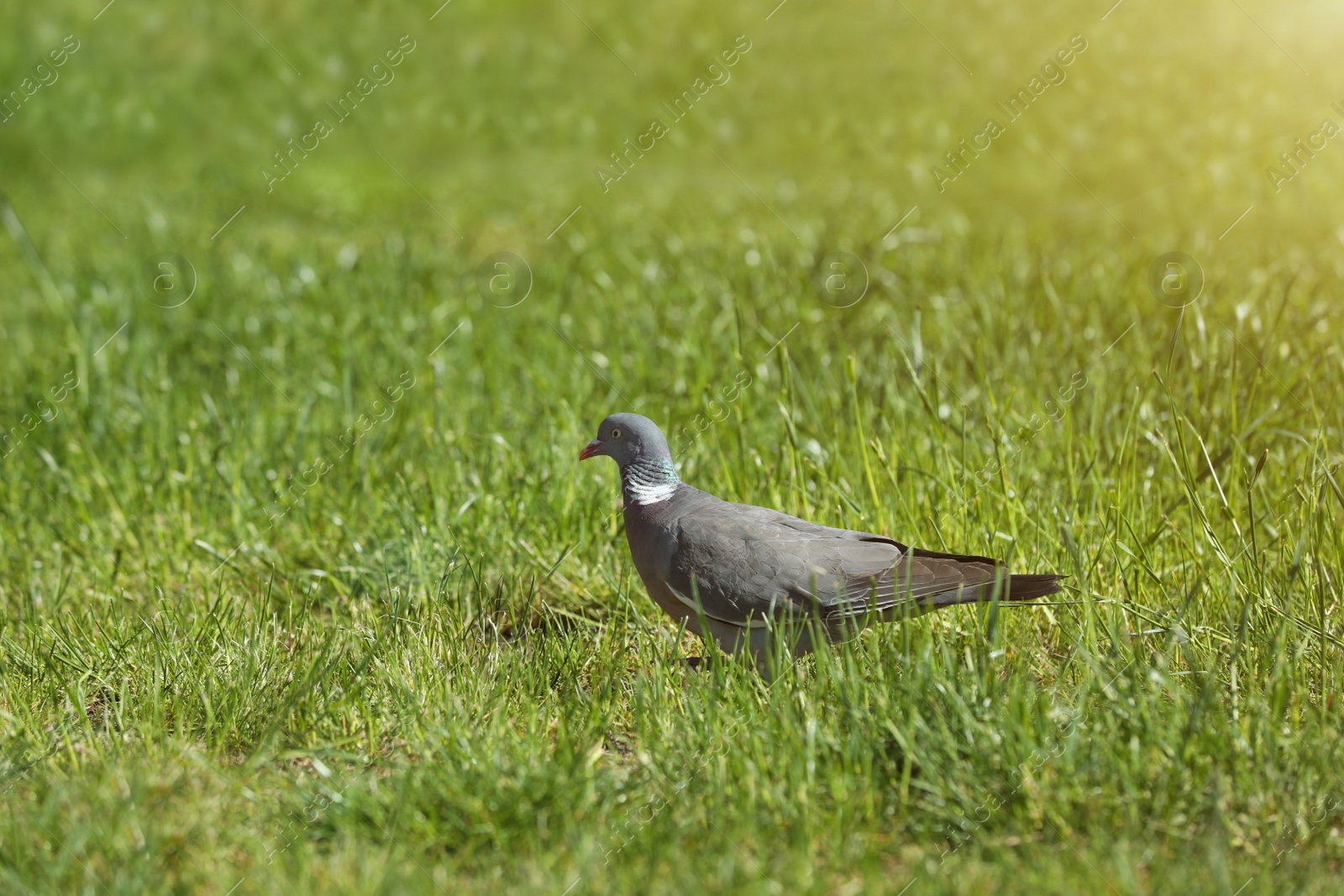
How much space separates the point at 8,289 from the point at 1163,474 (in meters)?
6.66

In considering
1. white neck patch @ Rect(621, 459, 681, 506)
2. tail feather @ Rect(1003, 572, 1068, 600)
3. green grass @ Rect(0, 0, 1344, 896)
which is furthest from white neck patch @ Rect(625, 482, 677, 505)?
tail feather @ Rect(1003, 572, 1068, 600)

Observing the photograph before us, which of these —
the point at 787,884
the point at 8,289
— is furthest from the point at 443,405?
the point at 8,289

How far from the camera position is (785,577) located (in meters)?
3.00

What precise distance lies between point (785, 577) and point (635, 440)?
2.03 feet

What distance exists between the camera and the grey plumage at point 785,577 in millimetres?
2938

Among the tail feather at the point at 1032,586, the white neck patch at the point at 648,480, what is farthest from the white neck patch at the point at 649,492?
the tail feather at the point at 1032,586

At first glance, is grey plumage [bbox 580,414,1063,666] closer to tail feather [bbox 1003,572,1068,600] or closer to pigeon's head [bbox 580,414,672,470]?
tail feather [bbox 1003,572,1068,600]

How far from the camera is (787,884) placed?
7.43ft

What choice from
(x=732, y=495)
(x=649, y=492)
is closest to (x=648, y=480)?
(x=649, y=492)

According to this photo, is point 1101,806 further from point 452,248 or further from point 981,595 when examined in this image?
point 452,248

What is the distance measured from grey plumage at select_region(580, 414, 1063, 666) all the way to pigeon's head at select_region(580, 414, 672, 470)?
19cm

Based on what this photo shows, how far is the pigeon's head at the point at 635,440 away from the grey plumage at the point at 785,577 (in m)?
0.19

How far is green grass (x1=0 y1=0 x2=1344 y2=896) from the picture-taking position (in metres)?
2.43

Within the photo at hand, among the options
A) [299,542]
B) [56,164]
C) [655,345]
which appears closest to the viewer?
[299,542]
